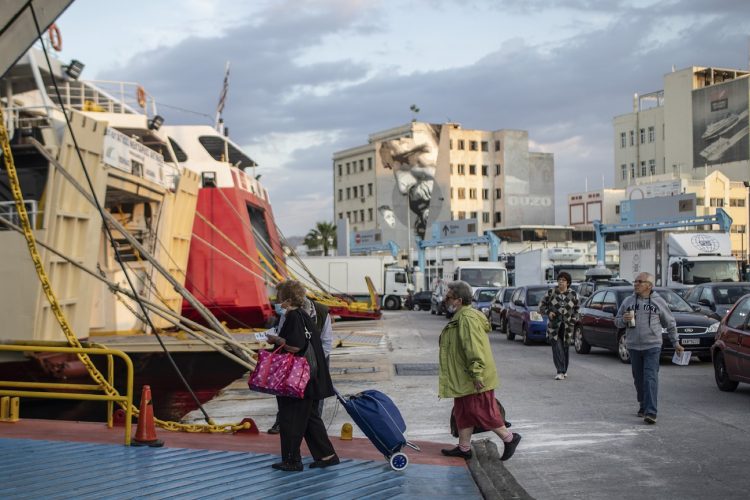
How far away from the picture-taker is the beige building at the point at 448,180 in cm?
11038

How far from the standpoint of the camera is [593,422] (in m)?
10.3

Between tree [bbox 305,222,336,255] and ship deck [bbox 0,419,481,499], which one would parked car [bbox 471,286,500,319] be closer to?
ship deck [bbox 0,419,481,499]

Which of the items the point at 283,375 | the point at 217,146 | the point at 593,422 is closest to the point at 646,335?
the point at 593,422

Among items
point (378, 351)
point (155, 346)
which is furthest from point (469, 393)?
point (378, 351)

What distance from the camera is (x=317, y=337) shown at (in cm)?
746

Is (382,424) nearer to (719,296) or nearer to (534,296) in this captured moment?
(719,296)

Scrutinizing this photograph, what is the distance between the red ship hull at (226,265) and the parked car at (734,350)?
14.1 m

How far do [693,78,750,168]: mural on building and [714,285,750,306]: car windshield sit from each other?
68234 millimetres

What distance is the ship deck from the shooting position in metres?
6.71

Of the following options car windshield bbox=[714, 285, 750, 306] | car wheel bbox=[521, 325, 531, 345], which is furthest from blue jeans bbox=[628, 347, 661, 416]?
car wheel bbox=[521, 325, 531, 345]

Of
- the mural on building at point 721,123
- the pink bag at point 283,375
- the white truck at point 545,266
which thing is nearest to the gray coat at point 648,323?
the pink bag at point 283,375

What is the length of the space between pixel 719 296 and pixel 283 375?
55.1 ft

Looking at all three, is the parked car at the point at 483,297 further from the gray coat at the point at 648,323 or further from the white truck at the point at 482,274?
the gray coat at the point at 648,323

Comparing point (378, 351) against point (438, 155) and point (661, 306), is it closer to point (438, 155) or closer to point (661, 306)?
point (661, 306)
